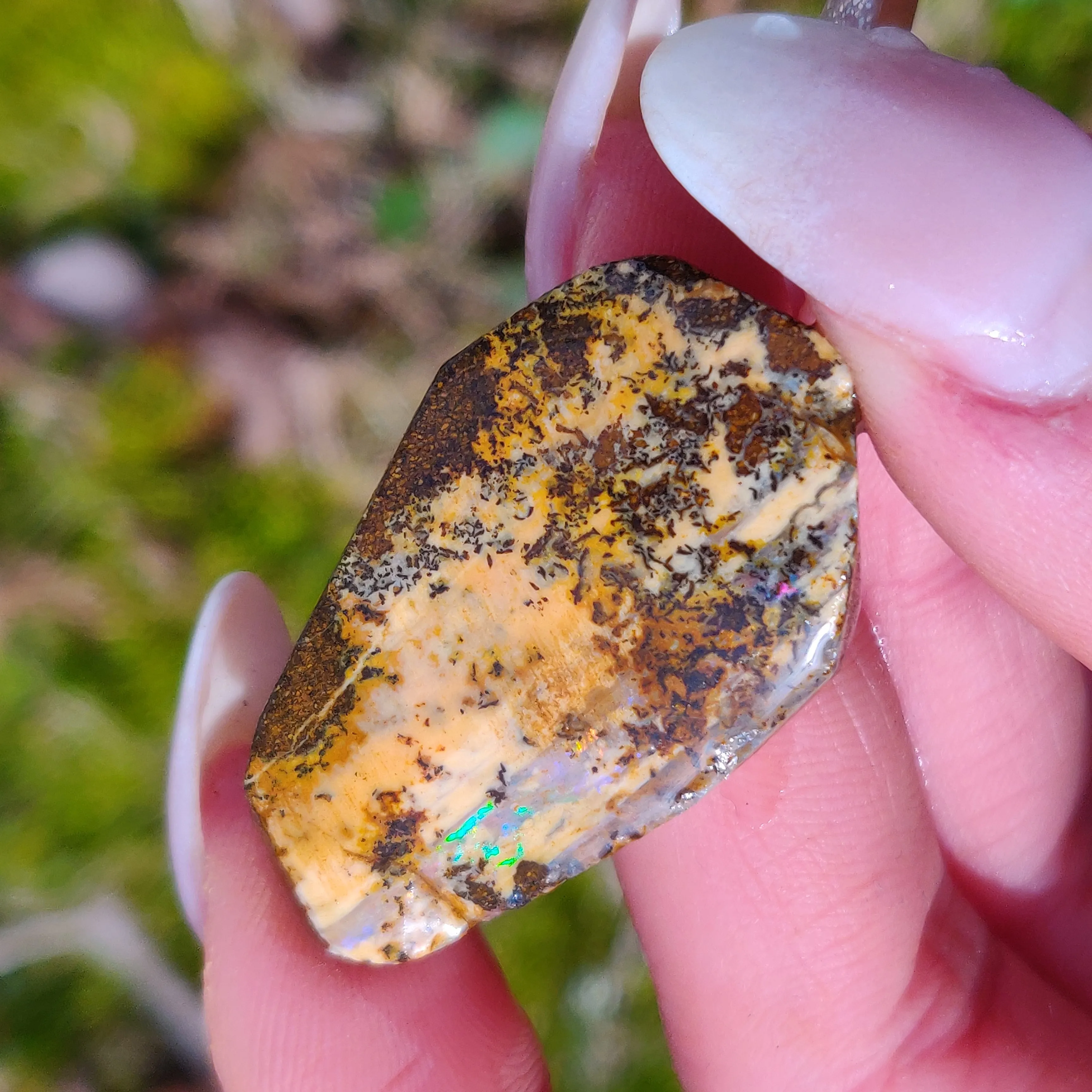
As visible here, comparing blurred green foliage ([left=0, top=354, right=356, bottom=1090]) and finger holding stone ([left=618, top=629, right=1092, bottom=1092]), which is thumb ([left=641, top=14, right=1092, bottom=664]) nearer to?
finger holding stone ([left=618, top=629, right=1092, bottom=1092])

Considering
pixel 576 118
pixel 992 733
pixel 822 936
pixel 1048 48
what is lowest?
pixel 822 936

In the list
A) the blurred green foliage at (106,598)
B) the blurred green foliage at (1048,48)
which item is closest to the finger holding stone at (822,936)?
the blurred green foliage at (106,598)

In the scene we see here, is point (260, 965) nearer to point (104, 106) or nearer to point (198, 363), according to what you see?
point (198, 363)

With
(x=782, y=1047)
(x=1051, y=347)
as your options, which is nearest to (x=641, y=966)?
(x=782, y=1047)

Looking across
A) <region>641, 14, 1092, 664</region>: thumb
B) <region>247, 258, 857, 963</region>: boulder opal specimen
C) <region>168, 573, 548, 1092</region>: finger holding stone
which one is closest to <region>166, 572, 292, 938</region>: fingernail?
<region>168, 573, 548, 1092</region>: finger holding stone

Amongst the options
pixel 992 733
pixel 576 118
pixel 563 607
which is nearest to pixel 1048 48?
pixel 576 118

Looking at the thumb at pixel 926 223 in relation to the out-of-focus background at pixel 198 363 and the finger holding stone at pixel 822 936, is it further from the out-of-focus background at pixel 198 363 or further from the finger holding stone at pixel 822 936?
the out-of-focus background at pixel 198 363
